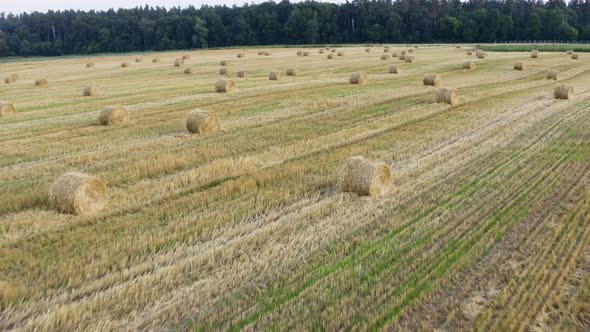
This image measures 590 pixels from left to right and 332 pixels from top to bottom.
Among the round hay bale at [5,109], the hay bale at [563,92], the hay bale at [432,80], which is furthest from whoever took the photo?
the hay bale at [432,80]

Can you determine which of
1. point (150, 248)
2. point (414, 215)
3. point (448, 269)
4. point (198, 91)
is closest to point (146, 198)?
point (150, 248)

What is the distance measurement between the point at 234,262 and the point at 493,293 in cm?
337

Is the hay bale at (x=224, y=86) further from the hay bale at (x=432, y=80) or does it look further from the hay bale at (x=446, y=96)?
the hay bale at (x=432, y=80)

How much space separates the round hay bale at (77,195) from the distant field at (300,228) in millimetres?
349

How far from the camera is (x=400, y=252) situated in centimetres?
710

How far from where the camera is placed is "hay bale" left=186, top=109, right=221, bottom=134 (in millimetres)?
15070

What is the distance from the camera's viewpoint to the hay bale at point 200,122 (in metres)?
15.1

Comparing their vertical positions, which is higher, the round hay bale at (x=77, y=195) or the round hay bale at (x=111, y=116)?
the round hay bale at (x=111, y=116)

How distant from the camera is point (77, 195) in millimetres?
8414

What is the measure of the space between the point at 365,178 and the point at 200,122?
722 cm

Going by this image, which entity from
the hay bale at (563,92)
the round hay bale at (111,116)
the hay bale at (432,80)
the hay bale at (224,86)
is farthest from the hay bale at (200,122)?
the hay bale at (563,92)

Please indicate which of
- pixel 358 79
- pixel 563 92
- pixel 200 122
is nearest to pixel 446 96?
pixel 563 92

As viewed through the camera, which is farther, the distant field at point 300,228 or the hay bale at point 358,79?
the hay bale at point 358,79

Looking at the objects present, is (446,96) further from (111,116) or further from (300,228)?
(300,228)
